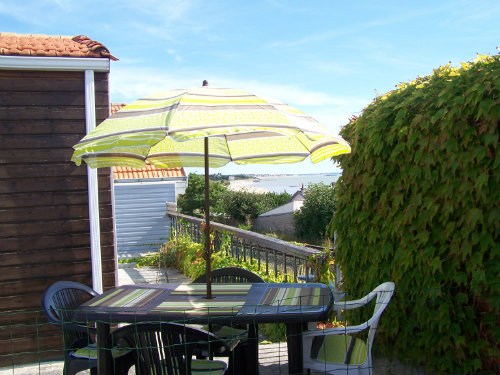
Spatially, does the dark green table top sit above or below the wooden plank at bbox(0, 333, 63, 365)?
above

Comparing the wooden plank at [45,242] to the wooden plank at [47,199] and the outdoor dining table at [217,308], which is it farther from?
the outdoor dining table at [217,308]

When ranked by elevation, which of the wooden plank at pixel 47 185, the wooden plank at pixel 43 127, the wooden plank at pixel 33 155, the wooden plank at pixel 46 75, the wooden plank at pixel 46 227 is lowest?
the wooden plank at pixel 46 227

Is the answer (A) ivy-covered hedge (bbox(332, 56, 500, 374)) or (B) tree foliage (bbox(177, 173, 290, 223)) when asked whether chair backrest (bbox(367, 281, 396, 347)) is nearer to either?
(A) ivy-covered hedge (bbox(332, 56, 500, 374))

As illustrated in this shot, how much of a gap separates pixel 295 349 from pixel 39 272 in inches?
111

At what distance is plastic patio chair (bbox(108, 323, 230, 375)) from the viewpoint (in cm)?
232

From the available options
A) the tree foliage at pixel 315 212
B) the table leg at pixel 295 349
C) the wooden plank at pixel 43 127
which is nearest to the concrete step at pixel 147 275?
the wooden plank at pixel 43 127

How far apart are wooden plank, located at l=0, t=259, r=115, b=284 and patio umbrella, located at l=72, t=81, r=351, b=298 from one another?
1517 mm

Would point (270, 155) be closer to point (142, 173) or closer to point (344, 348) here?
point (344, 348)

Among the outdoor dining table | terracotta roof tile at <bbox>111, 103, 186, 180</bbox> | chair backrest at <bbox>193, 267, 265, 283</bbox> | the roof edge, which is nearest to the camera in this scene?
the outdoor dining table

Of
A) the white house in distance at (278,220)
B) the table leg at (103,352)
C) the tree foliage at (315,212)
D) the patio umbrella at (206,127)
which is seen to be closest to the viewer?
the patio umbrella at (206,127)

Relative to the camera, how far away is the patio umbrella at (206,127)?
246 centimetres

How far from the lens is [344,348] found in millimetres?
3029

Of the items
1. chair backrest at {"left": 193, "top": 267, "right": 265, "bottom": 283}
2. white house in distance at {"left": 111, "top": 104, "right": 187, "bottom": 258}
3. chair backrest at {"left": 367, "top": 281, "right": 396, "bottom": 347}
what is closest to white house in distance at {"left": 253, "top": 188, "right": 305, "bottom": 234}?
white house in distance at {"left": 111, "top": 104, "right": 187, "bottom": 258}

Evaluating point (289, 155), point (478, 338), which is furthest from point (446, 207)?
point (289, 155)
